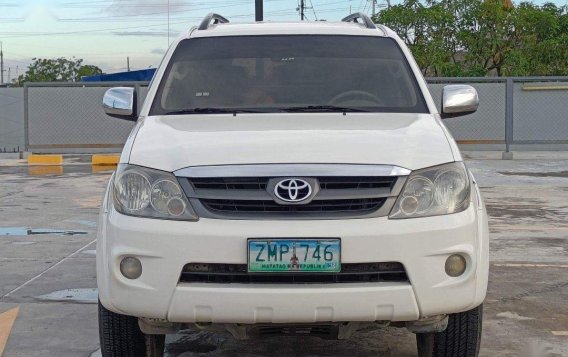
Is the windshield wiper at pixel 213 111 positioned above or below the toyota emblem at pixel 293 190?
above

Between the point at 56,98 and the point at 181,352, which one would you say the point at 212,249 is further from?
the point at 56,98

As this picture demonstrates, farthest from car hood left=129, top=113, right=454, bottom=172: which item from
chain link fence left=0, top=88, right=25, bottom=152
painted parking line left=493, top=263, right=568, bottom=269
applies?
chain link fence left=0, top=88, right=25, bottom=152

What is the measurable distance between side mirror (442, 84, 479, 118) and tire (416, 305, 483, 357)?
1.36 metres

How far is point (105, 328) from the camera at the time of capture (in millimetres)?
4164

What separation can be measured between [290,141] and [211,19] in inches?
84.9

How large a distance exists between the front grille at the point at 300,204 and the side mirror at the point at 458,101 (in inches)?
55.0

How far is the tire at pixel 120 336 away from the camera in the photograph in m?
4.13

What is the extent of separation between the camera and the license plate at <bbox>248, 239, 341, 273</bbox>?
3.60 metres

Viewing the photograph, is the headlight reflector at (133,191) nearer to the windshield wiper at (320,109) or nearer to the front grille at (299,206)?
the front grille at (299,206)

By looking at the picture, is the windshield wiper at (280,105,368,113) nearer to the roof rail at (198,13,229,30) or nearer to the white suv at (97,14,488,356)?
the white suv at (97,14,488,356)

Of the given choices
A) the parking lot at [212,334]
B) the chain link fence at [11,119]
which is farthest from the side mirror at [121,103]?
the chain link fence at [11,119]

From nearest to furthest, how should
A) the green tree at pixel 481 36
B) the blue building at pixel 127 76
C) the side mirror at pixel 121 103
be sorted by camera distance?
the side mirror at pixel 121 103
the blue building at pixel 127 76
the green tree at pixel 481 36

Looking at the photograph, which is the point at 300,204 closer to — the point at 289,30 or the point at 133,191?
the point at 133,191

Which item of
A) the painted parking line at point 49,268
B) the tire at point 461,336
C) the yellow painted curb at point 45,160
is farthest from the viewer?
the yellow painted curb at point 45,160
